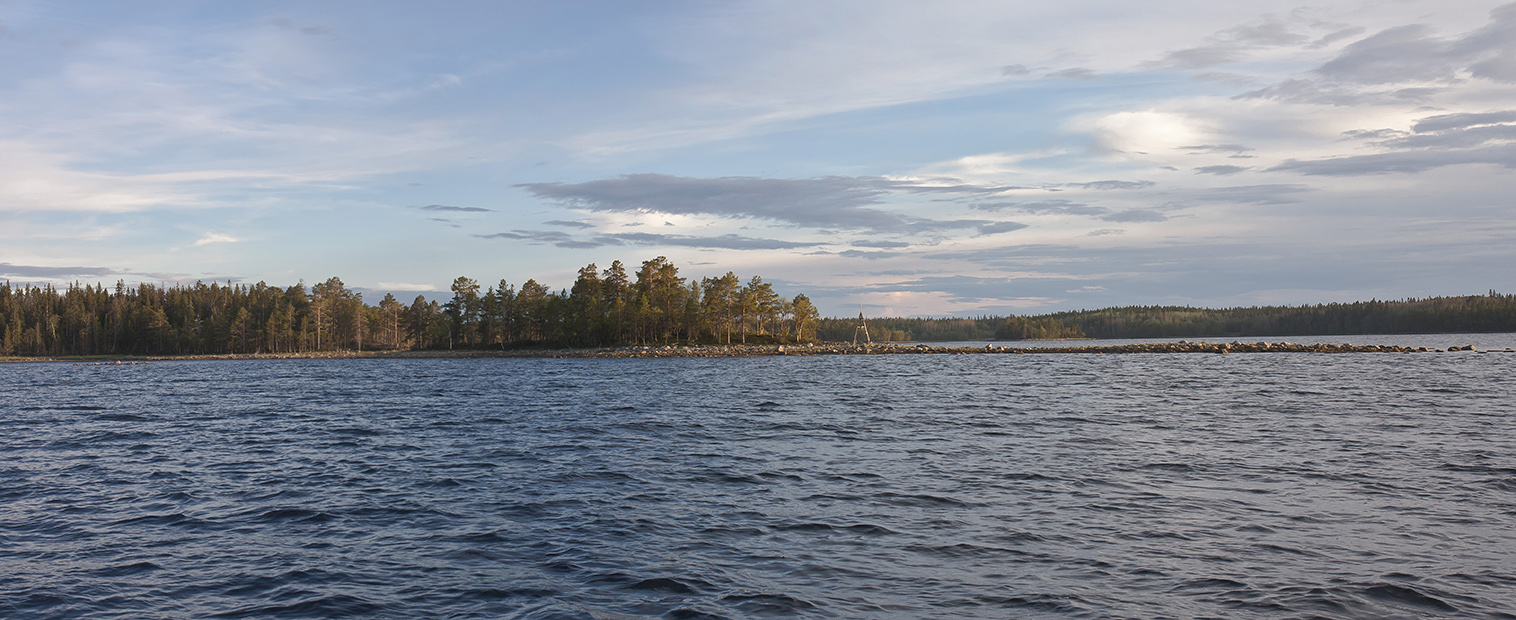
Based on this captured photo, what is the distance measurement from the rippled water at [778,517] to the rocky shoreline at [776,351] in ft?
291

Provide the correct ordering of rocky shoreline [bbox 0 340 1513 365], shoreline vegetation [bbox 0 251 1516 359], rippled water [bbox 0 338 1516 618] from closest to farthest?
rippled water [bbox 0 338 1516 618]
rocky shoreline [bbox 0 340 1513 365]
shoreline vegetation [bbox 0 251 1516 359]

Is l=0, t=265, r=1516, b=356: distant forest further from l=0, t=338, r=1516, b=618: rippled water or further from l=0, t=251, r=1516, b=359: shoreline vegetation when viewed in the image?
l=0, t=338, r=1516, b=618: rippled water

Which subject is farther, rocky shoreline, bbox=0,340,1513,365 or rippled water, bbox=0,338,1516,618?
rocky shoreline, bbox=0,340,1513,365

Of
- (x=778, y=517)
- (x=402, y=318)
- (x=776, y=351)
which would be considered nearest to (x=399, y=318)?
(x=402, y=318)

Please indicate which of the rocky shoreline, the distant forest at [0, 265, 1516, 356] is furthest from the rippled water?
the distant forest at [0, 265, 1516, 356]

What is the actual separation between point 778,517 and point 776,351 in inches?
4662

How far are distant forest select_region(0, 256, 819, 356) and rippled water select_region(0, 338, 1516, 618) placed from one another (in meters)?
115

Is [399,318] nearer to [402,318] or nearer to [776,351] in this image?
[402,318]

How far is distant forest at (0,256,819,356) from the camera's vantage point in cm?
14838

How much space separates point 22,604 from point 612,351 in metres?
126

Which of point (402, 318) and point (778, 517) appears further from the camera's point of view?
point (402, 318)

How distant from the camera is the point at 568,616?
9.84m

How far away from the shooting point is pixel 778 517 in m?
14.9

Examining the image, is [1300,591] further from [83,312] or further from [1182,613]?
[83,312]
